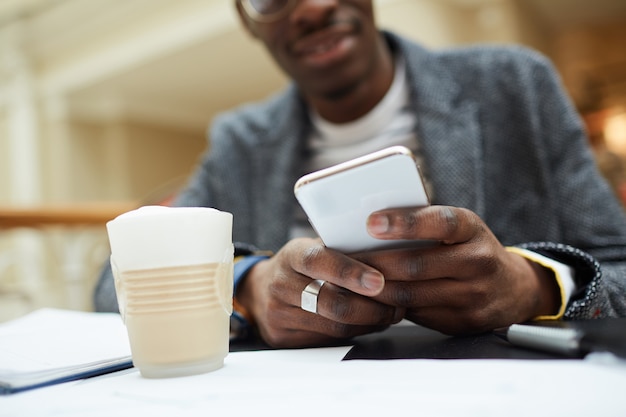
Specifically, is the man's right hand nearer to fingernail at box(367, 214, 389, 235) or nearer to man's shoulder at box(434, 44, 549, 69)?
fingernail at box(367, 214, 389, 235)

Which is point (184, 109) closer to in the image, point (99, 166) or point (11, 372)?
point (99, 166)

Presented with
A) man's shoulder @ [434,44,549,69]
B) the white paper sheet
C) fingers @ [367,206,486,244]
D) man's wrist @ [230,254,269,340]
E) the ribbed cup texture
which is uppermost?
man's shoulder @ [434,44,549,69]

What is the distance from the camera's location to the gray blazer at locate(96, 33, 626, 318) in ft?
2.74

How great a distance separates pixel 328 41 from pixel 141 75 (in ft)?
15.3

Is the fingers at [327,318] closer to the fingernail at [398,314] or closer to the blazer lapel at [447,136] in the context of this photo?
the fingernail at [398,314]

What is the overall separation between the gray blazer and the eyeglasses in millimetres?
188

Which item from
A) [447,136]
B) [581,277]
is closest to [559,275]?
[581,277]

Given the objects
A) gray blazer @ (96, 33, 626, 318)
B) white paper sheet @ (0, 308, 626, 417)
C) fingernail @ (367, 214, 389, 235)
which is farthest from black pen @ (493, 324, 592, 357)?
gray blazer @ (96, 33, 626, 318)

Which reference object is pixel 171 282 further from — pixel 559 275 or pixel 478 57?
pixel 478 57

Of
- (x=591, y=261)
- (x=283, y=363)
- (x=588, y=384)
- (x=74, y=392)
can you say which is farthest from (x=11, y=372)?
(x=591, y=261)

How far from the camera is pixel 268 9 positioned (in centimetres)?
98

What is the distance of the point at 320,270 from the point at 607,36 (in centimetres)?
623

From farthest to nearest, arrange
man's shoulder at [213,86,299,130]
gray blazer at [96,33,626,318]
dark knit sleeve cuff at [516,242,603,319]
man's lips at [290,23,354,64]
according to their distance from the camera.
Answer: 1. man's shoulder at [213,86,299,130]
2. man's lips at [290,23,354,64]
3. gray blazer at [96,33,626,318]
4. dark knit sleeve cuff at [516,242,603,319]

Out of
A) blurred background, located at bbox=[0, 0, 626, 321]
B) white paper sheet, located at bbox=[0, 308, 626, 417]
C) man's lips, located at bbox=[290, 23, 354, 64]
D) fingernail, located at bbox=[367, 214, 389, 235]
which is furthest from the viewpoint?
blurred background, located at bbox=[0, 0, 626, 321]
